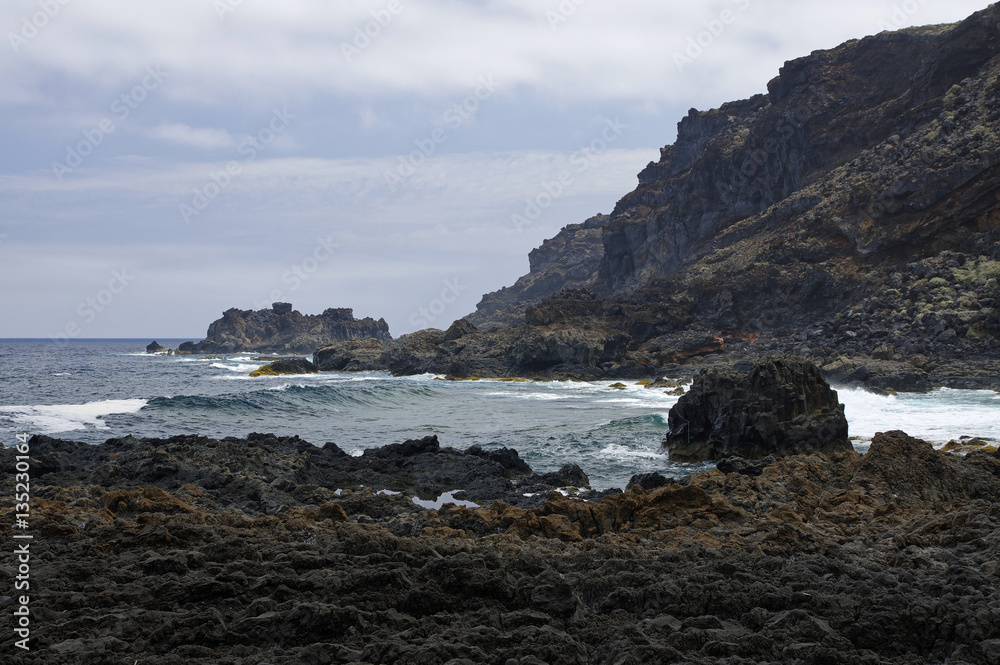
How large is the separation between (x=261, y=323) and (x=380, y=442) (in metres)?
128

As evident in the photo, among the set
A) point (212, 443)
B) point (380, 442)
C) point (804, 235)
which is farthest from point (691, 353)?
point (212, 443)

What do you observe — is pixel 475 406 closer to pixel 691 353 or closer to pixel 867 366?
pixel 867 366

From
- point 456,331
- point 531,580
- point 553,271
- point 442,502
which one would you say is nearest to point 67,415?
point 442,502

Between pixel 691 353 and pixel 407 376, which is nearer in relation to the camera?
pixel 691 353

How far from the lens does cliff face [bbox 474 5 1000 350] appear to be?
4919cm

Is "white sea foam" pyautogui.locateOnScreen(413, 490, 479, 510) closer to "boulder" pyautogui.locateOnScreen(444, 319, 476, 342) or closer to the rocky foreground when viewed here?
the rocky foreground

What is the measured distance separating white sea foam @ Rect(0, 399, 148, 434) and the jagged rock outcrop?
99.6 meters

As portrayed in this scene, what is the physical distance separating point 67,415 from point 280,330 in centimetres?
11299

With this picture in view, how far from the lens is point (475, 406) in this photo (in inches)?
1444

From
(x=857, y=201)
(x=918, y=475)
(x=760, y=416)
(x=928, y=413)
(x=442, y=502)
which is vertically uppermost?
(x=857, y=201)

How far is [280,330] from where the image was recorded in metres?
138

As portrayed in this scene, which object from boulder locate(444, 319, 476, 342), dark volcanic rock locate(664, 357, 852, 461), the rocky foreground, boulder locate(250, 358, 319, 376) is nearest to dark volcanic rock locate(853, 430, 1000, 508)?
the rocky foreground

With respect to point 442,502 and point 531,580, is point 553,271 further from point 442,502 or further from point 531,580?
point 531,580

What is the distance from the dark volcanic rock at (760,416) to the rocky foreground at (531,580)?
7.09 meters
